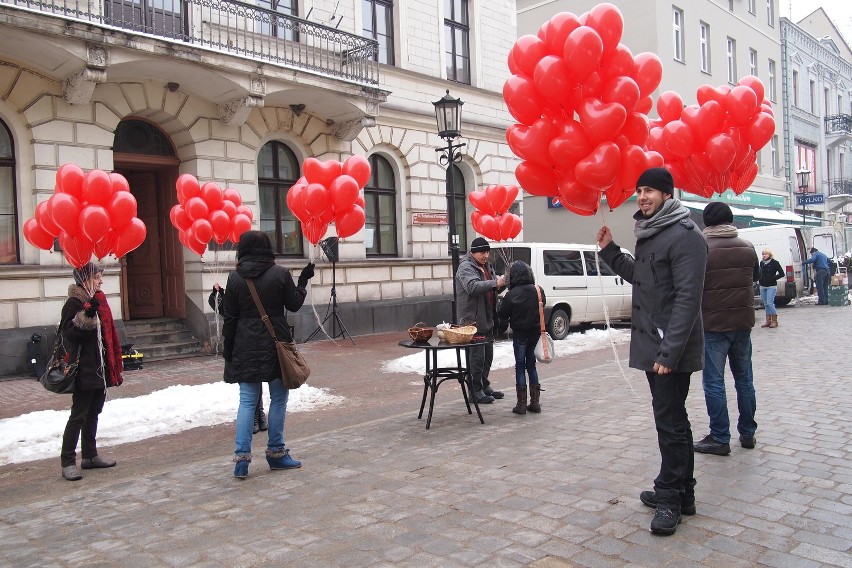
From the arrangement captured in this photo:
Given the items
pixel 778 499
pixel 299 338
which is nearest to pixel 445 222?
pixel 299 338

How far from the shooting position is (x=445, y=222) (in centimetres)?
1891

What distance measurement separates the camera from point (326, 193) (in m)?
11.0

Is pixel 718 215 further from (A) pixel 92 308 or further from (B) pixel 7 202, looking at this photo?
(B) pixel 7 202

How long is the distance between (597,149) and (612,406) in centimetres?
339

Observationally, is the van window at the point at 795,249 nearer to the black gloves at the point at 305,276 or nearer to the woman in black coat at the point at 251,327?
the black gloves at the point at 305,276

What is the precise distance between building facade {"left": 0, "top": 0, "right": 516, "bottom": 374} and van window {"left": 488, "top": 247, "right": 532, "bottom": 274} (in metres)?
4.03

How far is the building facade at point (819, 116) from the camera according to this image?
1415 inches

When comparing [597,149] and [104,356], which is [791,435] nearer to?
[597,149]

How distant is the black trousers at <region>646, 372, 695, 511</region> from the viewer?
4.11m

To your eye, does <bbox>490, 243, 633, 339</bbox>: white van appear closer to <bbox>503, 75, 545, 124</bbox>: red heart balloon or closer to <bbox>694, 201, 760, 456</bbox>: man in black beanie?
<bbox>694, 201, 760, 456</bbox>: man in black beanie

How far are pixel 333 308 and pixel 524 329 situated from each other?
28.6ft

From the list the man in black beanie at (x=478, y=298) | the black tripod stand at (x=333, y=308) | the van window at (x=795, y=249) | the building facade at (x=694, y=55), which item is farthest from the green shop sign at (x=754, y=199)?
the man in black beanie at (x=478, y=298)

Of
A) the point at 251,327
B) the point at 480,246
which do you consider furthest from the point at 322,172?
the point at 251,327

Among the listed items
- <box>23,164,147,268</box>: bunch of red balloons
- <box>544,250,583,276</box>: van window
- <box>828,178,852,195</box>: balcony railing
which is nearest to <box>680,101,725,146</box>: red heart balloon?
<box>23,164,147,268</box>: bunch of red balloons
